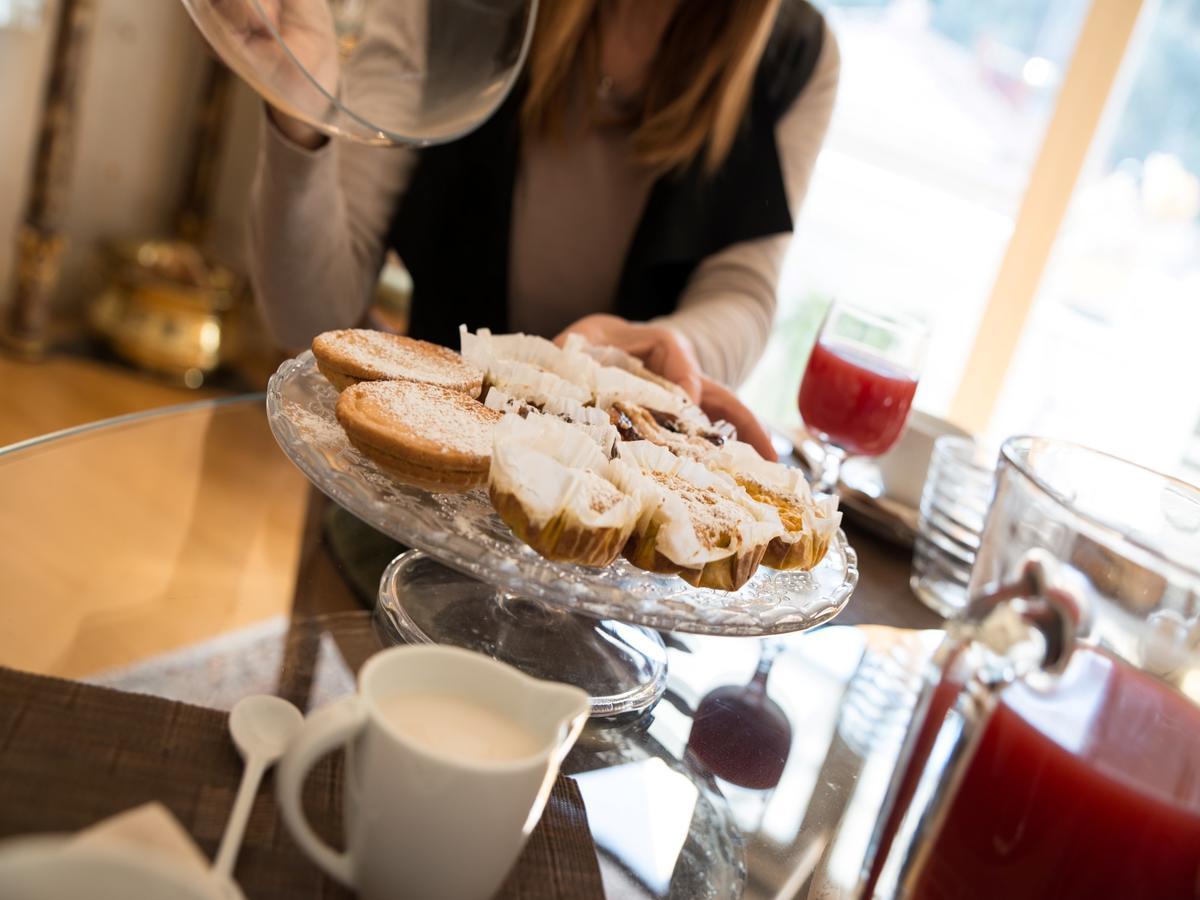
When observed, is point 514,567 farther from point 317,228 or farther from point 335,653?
point 317,228

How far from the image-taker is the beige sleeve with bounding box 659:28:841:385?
1355 millimetres

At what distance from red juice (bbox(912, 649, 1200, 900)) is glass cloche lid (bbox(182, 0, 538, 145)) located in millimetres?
685

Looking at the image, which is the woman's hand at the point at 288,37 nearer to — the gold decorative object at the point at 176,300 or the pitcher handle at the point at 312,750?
the pitcher handle at the point at 312,750

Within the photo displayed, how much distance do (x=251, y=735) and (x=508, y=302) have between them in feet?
3.53

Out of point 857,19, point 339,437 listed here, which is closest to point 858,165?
point 857,19

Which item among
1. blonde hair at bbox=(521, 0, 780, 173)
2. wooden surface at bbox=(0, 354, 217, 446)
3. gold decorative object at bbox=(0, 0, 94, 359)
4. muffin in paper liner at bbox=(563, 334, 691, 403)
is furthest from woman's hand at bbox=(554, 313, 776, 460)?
gold decorative object at bbox=(0, 0, 94, 359)

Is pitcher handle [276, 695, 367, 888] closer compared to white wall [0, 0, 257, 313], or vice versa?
pitcher handle [276, 695, 367, 888]

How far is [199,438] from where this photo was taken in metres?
1.01

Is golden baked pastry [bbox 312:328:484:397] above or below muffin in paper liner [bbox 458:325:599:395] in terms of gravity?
below

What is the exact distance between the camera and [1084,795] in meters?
0.43

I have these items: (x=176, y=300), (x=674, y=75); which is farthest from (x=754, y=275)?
(x=176, y=300)

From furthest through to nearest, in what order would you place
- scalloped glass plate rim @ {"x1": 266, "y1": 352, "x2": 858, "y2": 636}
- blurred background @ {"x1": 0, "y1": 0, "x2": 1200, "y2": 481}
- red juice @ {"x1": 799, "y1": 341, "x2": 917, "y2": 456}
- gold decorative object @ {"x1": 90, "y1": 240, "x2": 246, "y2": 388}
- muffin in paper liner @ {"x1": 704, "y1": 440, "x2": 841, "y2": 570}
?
gold decorative object @ {"x1": 90, "y1": 240, "x2": 246, "y2": 388} < blurred background @ {"x1": 0, "y1": 0, "x2": 1200, "y2": 481} < red juice @ {"x1": 799, "y1": 341, "x2": 917, "y2": 456} < muffin in paper liner @ {"x1": 704, "y1": 440, "x2": 841, "y2": 570} < scalloped glass plate rim @ {"x1": 266, "y1": 352, "x2": 858, "y2": 636}

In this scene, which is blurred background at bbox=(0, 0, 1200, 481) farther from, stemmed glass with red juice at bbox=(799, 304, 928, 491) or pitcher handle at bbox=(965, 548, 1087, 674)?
pitcher handle at bbox=(965, 548, 1087, 674)

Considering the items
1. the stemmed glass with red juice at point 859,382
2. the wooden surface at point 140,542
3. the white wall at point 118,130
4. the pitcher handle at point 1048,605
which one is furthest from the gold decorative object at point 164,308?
the pitcher handle at point 1048,605
